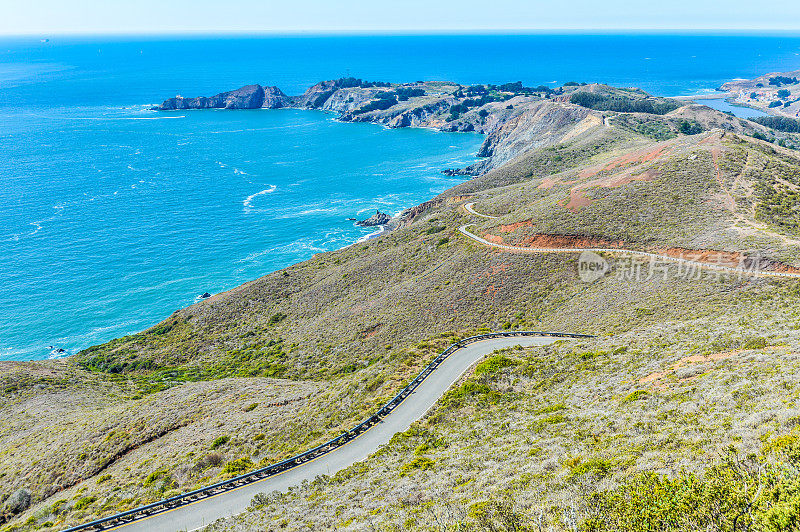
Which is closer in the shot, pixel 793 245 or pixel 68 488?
pixel 68 488

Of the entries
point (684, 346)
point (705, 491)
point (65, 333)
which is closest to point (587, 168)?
point (684, 346)

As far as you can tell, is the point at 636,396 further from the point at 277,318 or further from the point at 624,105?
the point at 624,105

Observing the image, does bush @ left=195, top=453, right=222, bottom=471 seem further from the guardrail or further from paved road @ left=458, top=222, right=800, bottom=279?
paved road @ left=458, top=222, right=800, bottom=279


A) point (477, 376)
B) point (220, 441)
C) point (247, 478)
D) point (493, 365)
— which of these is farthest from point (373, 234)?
point (247, 478)

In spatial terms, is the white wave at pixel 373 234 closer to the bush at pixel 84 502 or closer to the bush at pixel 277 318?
the bush at pixel 277 318

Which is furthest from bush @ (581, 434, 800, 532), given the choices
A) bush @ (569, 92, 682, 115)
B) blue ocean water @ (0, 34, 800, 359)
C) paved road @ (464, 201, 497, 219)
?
bush @ (569, 92, 682, 115)

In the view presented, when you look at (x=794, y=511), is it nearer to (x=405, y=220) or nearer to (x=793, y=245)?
(x=793, y=245)
